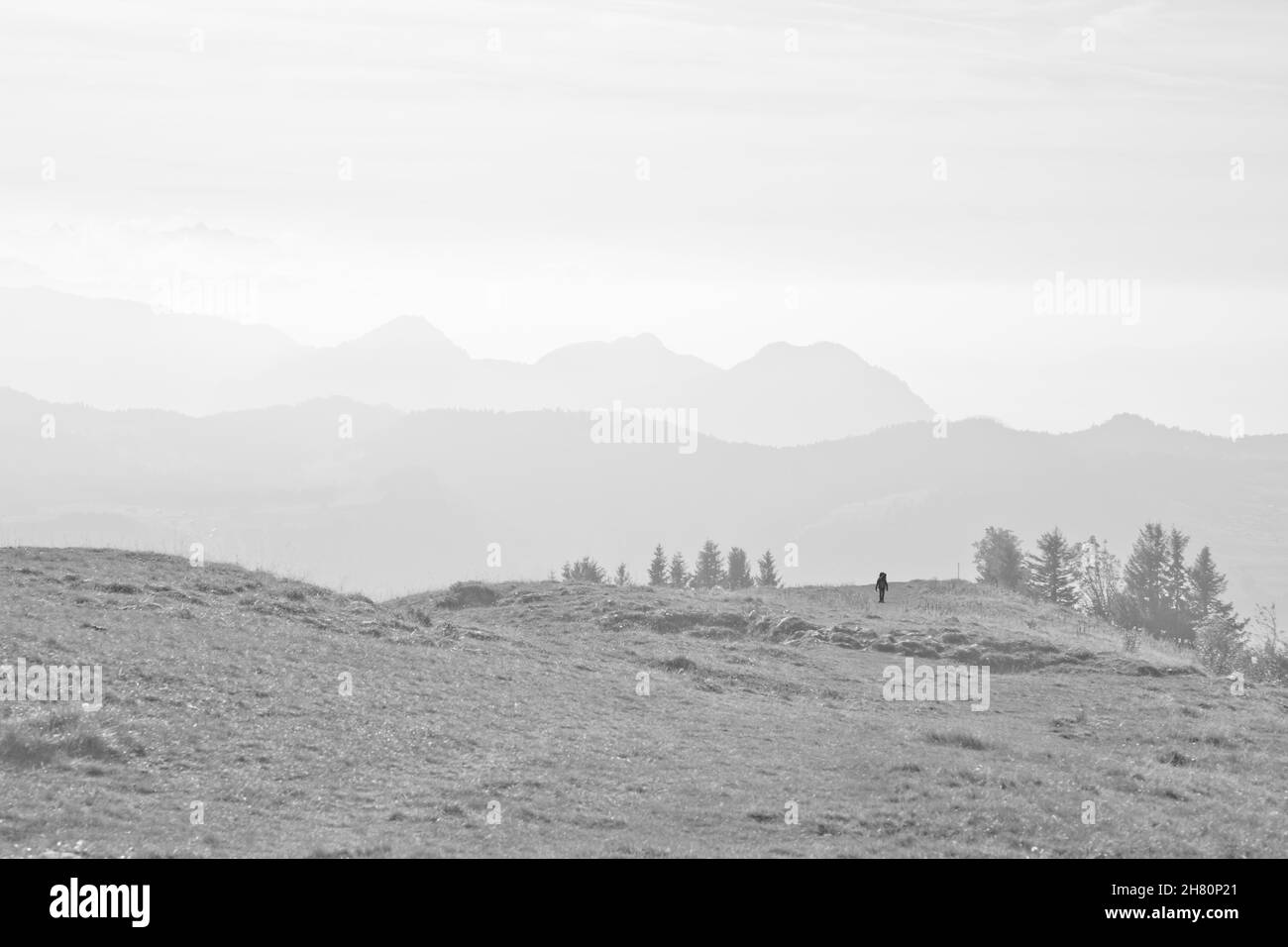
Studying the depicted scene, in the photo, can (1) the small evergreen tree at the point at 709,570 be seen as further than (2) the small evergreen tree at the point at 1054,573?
Yes

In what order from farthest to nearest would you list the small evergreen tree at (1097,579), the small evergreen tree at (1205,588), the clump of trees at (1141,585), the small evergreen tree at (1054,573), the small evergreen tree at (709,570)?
the small evergreen tree at (1205,588) < the small evergreen tree at (709,570) < the small evergreen tree at (1054,573) < the small evergreen tree at (1097,579) < the clump of trees at (1141,585)

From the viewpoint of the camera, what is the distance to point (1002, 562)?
11362cm

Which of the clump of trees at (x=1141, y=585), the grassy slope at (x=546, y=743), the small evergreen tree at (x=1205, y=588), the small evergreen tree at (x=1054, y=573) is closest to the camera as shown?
the grassy slope at (x=546, y=743)

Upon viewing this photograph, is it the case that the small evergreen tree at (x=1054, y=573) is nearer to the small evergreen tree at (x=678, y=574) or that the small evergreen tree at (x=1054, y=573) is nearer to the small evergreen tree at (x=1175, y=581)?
the small evergreen tree at (x=1175, y=581)

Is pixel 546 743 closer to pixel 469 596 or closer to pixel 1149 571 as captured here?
pixel 469 596

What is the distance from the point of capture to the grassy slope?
1939cm

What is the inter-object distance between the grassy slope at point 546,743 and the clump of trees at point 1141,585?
64.4 meters

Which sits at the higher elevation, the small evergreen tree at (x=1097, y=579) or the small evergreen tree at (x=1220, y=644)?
the small evergreen tree at (x=1097, y=579)

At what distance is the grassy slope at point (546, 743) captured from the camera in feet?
63.6

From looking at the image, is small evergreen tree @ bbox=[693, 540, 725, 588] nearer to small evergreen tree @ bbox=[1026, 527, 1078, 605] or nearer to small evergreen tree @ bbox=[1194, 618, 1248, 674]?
small evergreen tree @ bbox=[1026, 527, 1078, 605]

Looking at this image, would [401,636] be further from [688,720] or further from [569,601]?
[569,601]

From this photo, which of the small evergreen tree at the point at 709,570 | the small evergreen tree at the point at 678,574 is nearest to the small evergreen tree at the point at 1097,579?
the small evergreen tree at the point at 709,570

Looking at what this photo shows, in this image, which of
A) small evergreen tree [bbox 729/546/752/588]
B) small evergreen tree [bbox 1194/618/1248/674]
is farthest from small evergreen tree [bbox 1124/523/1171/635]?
small evergreen tree [bbox 729/546/752/588]

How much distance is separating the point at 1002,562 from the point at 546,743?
9457 centimetres
